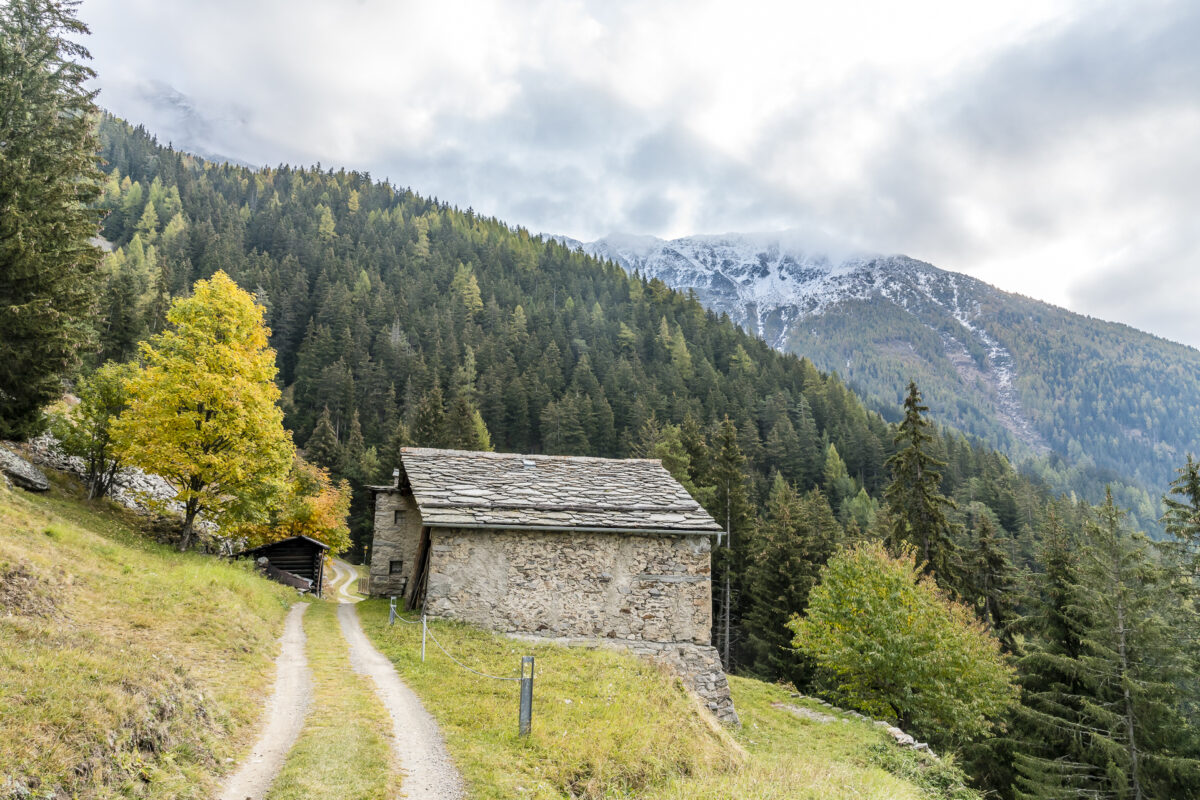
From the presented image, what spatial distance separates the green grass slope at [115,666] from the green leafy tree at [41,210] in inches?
209

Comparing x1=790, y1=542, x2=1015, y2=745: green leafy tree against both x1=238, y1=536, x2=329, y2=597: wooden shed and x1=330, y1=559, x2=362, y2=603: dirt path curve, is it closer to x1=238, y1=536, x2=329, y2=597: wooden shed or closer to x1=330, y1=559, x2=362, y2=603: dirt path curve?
x1=330, y1=559, x2=362, y2=603: dirt path curve

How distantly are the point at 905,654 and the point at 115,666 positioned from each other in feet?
73.0

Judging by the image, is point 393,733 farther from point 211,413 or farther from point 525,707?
point 211,413

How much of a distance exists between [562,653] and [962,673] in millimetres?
16388

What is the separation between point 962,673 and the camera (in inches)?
849

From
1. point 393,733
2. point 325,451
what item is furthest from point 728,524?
point 325,451

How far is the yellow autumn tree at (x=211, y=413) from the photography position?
20.4 metres

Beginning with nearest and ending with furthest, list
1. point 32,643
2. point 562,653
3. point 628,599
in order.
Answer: point 32,643 → point 562,653 → point 628,599

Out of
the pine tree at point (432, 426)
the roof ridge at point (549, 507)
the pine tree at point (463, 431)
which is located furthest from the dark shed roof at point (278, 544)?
the pine tree at point (463, 431)

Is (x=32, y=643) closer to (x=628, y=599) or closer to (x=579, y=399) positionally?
(x=628, y=599)

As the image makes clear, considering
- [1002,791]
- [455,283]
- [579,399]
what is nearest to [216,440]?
[1002,791]

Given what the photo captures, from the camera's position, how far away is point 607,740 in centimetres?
890

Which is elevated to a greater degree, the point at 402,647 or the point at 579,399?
the point at 579,399

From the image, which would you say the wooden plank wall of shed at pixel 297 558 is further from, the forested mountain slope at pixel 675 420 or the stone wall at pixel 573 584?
the stone wall at pixel 573 584
